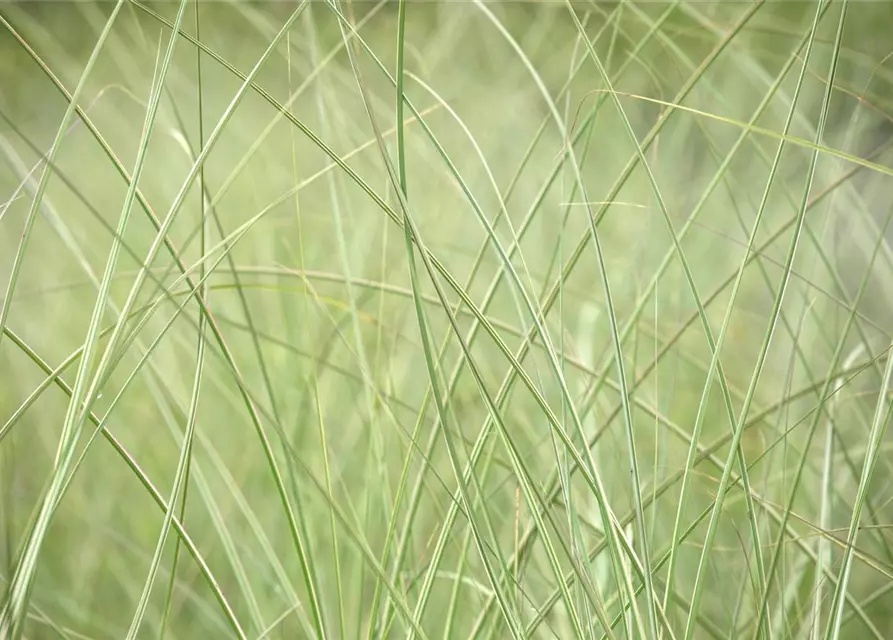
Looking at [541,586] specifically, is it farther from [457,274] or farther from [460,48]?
[460,48]

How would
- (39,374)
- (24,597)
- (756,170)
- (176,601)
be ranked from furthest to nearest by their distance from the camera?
(756,170) → (39,374) → (176,601) → (24,597)

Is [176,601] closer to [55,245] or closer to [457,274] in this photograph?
[457,274]

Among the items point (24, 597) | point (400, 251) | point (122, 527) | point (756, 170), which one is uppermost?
point (756, 170)

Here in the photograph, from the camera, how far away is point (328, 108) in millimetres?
538

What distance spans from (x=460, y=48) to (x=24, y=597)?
149cm

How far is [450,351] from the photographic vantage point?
724mm

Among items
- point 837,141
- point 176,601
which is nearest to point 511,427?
point 176,601

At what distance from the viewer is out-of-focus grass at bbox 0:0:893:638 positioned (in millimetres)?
259

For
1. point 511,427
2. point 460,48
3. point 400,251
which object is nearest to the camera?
point 511,427

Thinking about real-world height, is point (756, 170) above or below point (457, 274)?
above

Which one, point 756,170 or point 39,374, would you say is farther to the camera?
point 756,170

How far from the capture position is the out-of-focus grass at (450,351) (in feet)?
0.85

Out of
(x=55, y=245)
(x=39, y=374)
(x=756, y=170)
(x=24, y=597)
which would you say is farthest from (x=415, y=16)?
(x=24, y=597)

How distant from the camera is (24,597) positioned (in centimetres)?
22
